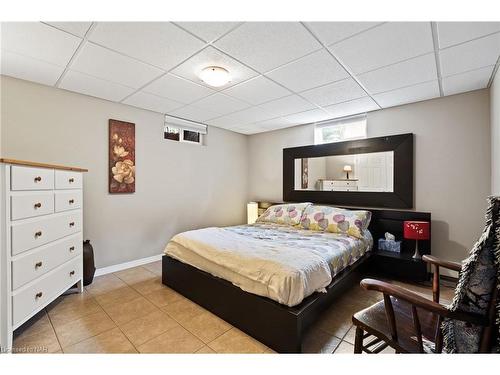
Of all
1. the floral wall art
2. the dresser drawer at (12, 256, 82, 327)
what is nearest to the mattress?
the dresser drawer at (12, 256, 82, 327)

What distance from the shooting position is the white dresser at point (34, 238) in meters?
1.60

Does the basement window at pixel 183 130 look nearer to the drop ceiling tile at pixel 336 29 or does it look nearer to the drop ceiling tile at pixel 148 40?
the drop ceiling tile at pixel 148 40

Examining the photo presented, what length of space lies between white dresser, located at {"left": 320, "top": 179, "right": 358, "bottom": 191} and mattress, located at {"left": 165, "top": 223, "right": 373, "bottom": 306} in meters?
0.85

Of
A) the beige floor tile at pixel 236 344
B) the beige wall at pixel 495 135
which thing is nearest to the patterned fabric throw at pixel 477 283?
the beige floor tile at pixel 236 344

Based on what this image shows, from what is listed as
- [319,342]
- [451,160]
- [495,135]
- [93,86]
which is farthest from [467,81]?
[93,86]

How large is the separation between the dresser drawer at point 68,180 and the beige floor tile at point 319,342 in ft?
8.67

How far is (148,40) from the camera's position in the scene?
1.80 m

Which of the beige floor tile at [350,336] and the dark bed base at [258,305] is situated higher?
the dark bed base at [258,305]

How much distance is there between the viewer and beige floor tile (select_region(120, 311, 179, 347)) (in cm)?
181

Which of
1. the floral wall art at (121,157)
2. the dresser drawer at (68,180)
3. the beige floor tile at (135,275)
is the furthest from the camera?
the floral wall art at (121,157)

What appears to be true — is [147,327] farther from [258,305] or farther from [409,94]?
[409,94]

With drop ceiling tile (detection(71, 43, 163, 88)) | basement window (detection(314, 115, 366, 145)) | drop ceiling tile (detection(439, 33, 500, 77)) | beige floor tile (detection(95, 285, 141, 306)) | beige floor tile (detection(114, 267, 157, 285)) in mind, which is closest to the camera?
drop ceiling tile (detection(439, 33, 500, 77))

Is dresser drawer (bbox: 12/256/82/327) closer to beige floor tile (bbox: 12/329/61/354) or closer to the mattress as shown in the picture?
beige floor tile (bbox: 12/329/61/354)

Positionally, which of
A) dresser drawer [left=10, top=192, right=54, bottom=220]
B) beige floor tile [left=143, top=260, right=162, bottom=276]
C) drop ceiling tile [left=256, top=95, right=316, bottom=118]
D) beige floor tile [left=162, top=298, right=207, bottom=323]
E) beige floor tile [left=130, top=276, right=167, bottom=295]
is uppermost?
drop ceiling tile [left=256, top=95, right=316, bottom=118]
